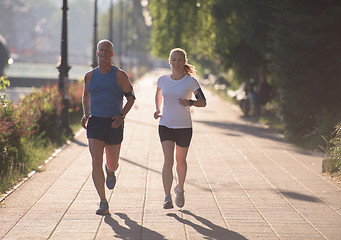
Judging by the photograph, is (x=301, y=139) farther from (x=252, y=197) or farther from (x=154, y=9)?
(x=154, y=9)

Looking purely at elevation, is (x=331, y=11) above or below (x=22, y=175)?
above

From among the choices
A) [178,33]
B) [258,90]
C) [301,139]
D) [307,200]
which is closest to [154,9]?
[178,33]

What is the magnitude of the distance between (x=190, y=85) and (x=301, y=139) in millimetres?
8250

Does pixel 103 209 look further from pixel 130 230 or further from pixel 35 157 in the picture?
pixel 35 157

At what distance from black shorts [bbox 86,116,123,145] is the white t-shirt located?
56 centimetres

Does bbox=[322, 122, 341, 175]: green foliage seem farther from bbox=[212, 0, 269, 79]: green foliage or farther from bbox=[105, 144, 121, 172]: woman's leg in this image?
bbox=[212, 0, 269, 79]: green foliage

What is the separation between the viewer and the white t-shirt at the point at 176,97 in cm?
750

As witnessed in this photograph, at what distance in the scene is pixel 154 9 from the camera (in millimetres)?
26656

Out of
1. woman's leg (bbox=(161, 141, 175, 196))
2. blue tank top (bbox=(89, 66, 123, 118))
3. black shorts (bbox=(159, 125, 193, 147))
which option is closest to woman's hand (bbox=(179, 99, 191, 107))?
black shorts (bbox=(159, 125, 193, 147))

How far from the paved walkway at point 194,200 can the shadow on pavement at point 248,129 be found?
3.39 meters

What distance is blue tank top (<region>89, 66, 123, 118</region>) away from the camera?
7.32 m

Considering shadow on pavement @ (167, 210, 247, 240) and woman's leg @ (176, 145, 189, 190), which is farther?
woman's leg @ (176, 145, 189, 190)

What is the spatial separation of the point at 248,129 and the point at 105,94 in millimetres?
12537

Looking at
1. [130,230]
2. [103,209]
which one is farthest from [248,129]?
[130,230]
